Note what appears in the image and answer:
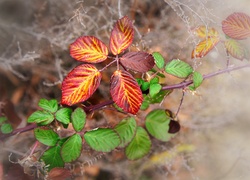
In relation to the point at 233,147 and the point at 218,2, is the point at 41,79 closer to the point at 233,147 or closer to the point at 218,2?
the point at 218,2

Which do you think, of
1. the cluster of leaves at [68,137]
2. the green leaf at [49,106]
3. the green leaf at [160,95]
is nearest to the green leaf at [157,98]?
the green leaf at [160,95]

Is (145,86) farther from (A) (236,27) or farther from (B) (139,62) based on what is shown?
(A) (236,27)

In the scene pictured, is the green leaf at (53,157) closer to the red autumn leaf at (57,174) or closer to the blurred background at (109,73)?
the red autumn leaf at (57,174)

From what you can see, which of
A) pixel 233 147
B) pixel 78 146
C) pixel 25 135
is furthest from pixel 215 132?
pixel 78 146

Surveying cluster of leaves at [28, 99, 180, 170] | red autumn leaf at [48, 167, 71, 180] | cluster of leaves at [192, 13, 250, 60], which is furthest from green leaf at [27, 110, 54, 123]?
cluster of leaves at [192, 13, 250, 60]

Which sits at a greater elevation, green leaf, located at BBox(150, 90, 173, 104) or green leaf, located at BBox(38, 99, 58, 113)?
green leaf, located at BBox(38, 99, 58, 113)

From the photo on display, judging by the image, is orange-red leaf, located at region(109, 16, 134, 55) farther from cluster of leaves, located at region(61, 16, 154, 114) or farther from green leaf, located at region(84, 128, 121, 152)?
green leaf, located at region(84, 128, 121, 152)

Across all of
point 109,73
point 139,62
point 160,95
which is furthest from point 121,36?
point 109,73
